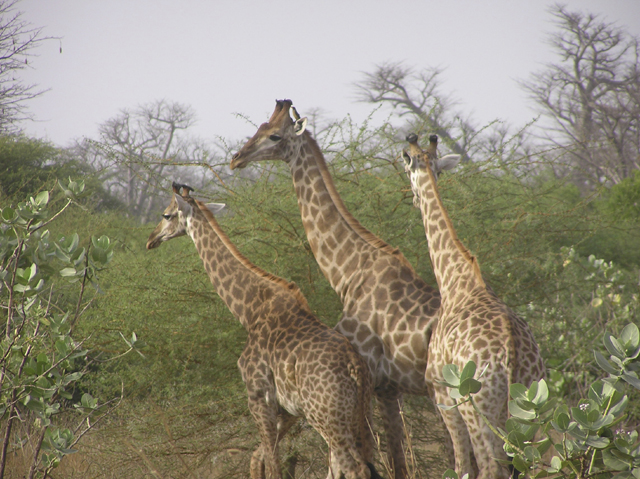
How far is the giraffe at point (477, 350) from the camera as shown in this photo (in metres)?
2.35

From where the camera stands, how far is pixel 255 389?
306cm

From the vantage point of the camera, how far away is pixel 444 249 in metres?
3.12

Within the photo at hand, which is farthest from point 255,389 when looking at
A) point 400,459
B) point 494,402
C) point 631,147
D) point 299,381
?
point 631,147

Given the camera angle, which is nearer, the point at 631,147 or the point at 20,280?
the point at 20,280

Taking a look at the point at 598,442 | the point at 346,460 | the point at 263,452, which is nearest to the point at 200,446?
the point at 263,452

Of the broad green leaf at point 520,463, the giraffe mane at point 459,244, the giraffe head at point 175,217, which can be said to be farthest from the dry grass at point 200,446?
the broad green leaf at point 520,463

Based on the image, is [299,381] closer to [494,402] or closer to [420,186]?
[494,402]

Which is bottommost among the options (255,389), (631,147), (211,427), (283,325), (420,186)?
(211,427)

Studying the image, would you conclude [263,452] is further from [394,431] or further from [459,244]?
[459,244]

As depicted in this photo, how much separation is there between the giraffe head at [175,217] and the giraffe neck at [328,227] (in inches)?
21.4

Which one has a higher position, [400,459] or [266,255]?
[266,255]

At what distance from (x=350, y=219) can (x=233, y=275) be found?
30.7 inches

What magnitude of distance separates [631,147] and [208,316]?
1875 cm

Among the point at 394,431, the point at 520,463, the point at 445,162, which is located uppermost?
the point at 445,162
